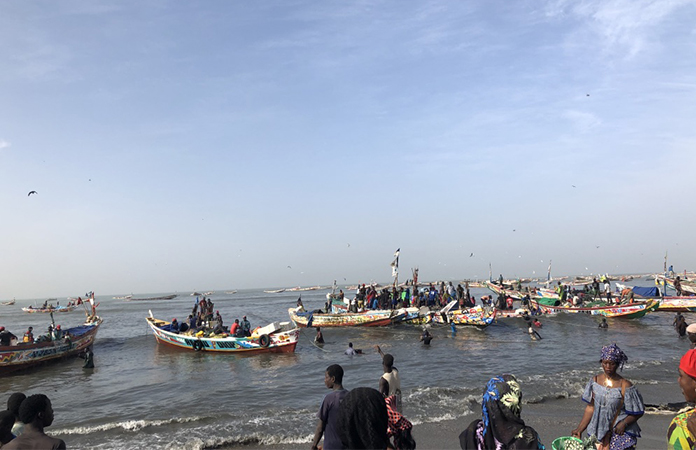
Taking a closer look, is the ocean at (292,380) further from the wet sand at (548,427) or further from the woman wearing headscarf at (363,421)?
the woman wearing headscarf at (363,421)

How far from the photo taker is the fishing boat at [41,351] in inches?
758

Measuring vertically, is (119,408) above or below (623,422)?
below

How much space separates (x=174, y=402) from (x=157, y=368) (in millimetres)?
7350

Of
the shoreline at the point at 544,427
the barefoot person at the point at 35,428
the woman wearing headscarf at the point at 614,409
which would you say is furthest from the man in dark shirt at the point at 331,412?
the shoreline at the point at 544,427

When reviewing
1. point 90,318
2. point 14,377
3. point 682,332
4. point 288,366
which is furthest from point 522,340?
point 90,318

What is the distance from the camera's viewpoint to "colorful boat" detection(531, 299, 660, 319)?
27750 mm

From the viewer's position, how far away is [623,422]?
13.1 ft

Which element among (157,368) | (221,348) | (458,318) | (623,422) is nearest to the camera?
(623,422)

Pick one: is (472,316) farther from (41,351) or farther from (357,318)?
(41,351)

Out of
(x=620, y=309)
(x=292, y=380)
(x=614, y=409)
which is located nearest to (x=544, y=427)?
(x=614, y=409)

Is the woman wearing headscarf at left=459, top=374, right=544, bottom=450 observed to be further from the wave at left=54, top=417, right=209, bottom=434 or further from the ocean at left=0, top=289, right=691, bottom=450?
the wave at left=54, top=417, right=209, bottom=434

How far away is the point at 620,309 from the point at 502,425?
31.8 metres

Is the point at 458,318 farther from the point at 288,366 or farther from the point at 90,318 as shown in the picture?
the point at 90,318

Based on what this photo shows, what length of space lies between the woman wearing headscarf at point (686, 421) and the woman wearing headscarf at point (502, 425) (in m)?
0.99
